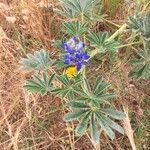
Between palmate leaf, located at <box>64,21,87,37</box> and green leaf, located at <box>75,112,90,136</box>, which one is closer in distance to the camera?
green leaf, located at <box>75,112,90,136</box>

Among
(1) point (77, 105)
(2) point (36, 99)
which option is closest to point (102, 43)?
(1) point (77, 105)

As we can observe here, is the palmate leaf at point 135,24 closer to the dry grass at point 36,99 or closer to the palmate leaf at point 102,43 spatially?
the palmate leaf at point 102,43

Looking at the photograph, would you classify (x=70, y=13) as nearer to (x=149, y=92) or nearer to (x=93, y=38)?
(x=93, y=38)

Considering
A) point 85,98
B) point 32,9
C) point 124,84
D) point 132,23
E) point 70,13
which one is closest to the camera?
point 85,98

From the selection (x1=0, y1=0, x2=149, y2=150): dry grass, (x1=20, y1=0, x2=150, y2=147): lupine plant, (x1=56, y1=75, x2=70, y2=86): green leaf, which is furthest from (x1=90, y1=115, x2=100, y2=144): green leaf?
(x1=0, y1=0, x2=149, y2=150): dry grass

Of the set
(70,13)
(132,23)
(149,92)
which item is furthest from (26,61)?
(149,92)

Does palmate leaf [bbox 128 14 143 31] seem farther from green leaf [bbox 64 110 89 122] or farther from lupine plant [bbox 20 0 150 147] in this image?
green leaf [bbox 64 110 89 122]
